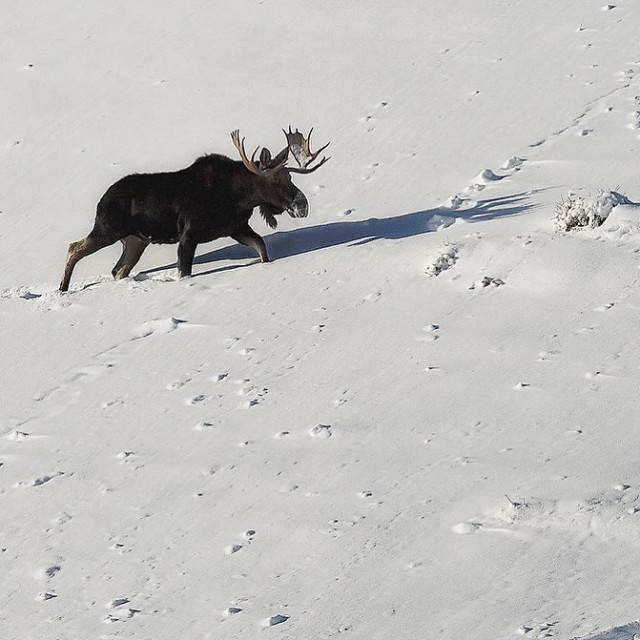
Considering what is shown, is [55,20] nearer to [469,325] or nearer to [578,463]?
[469,325]

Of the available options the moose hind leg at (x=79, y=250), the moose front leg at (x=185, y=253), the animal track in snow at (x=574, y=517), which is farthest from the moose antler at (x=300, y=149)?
the animal track in snow at (x=574, y=517)

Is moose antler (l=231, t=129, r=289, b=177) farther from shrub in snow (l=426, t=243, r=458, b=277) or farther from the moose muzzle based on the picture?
shrub in snow (l=426, t=243, r=458, b=277)

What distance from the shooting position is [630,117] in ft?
50.6

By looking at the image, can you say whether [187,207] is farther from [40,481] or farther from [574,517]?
[574,517]

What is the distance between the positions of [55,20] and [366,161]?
8639mm

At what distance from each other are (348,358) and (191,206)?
111 inches

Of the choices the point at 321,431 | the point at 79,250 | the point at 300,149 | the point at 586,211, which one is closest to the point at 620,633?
the point at 321,431

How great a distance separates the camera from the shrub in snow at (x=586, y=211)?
485 inches

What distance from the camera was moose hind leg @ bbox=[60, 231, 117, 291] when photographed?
43.3ft

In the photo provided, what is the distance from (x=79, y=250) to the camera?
1330 cm

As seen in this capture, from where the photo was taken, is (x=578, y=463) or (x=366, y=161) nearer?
(x=578, y=463)

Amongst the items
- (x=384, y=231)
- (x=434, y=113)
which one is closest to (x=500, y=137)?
(x=434, y=113)

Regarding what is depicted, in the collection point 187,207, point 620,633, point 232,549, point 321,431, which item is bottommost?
point 620,633

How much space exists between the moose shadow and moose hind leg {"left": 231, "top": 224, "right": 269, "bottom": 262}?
0.69 ft
